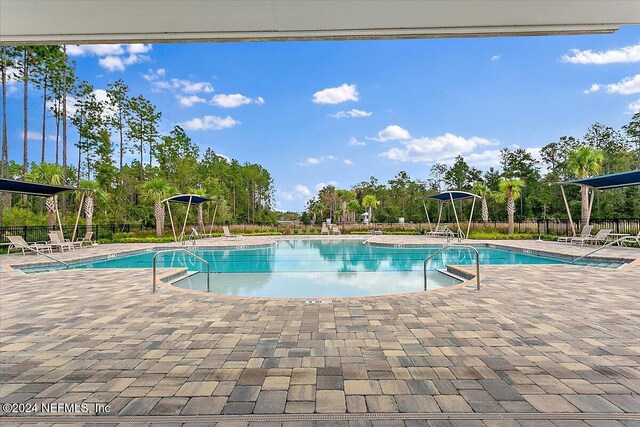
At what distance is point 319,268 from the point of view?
402 inches

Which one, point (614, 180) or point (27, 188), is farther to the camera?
point (614, 180)

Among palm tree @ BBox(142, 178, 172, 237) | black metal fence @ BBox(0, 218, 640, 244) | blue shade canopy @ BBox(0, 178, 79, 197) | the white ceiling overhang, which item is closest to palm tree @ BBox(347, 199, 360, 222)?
black metal fence @ BBox(0, 218, 640, 244)

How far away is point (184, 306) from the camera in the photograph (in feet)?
15.7

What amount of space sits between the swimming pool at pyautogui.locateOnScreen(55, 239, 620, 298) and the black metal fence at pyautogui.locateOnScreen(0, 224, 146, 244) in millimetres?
5376

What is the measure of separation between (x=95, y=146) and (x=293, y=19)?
26799 mm

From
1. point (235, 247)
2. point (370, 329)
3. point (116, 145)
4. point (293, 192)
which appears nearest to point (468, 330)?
point (370, 329)

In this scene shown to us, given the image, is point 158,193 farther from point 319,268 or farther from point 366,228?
point 366,228

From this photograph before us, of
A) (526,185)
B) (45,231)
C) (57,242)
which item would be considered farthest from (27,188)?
(526,185)

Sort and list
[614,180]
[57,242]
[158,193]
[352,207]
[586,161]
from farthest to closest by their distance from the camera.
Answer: [352,207]
[158,193]
[586,161]
[57,242]
[614,180]

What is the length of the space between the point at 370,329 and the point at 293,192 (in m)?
45.9

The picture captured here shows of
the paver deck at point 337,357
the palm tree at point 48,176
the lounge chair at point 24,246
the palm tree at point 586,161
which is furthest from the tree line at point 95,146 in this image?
the palm tree at point 586,161

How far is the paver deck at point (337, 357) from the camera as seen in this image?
220cm

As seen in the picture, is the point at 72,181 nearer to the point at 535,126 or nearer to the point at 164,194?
the point at 164,194

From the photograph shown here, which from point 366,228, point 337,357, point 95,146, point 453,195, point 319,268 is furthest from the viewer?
point 366,228
